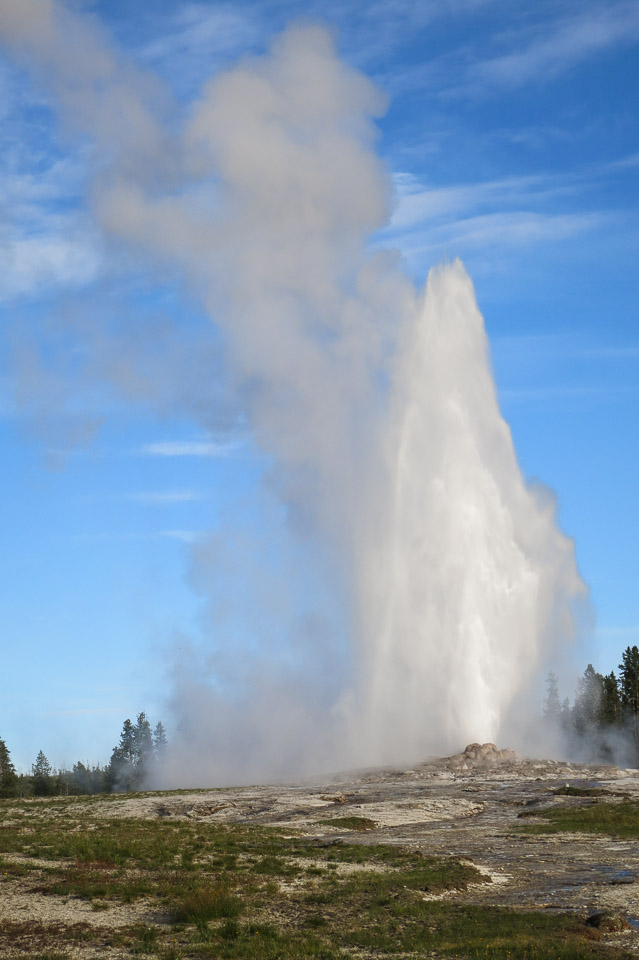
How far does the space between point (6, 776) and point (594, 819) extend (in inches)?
3738

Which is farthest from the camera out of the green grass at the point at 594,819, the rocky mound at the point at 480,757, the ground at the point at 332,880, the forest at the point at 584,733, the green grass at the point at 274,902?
the forest at the point at 584,733

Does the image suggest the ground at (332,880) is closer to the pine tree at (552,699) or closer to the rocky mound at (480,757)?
the rocky mound at (480,757)

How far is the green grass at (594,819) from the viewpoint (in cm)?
4069

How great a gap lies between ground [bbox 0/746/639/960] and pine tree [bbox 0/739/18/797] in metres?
70.6

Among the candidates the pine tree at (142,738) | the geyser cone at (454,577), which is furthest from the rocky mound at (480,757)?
the pine tree at (142,738)

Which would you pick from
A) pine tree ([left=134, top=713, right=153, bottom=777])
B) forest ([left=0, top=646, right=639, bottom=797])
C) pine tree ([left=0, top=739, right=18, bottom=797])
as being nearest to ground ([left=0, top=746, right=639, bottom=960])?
forest ([left=0, top=646, right=639, bottom=797])

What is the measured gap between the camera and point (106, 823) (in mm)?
46875

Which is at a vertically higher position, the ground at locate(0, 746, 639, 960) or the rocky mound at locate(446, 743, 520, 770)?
the rocky mound at locate(446, 743, 520, 770)

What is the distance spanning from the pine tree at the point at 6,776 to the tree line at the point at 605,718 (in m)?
67.9

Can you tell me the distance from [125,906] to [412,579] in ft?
212

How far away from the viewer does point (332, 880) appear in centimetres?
2922

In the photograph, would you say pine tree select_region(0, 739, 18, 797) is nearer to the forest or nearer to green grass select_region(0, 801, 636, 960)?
Result: the forest

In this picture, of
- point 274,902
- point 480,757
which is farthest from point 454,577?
point 274,902

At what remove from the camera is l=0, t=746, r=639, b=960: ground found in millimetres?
21891
